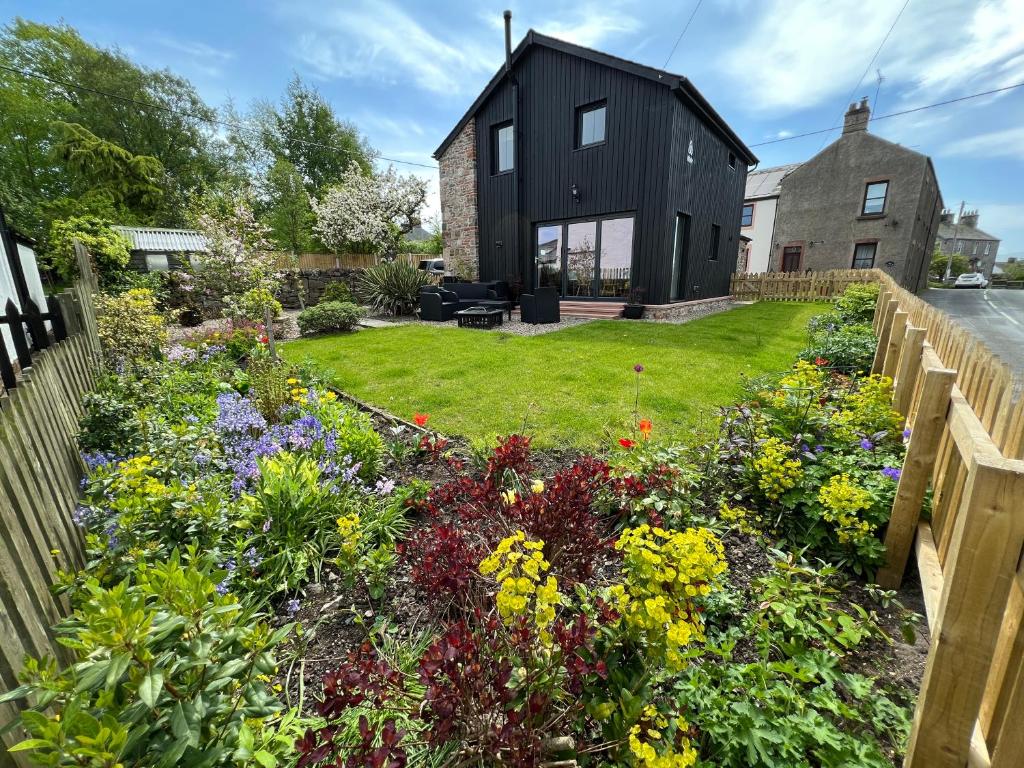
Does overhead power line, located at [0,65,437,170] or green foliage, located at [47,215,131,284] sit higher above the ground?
overhead power line, located at [0,65,437,170]

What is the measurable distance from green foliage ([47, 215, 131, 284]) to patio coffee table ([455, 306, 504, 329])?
8974 millimetres

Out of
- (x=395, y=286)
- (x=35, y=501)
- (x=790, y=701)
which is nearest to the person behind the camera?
(x=790, y=701)

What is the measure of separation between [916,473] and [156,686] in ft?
9.47

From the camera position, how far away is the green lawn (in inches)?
165

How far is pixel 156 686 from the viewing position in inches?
32.0

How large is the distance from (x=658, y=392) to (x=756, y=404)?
4.39 feet

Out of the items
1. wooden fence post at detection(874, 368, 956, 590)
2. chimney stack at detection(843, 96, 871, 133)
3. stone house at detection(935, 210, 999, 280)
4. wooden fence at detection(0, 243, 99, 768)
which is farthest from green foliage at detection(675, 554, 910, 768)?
stone house at detection(935, 210, 999, 280)

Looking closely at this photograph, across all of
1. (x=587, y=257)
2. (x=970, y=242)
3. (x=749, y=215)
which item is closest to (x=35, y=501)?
(x=587, y=257)

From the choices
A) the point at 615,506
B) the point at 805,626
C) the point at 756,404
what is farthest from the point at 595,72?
the point at 805,626

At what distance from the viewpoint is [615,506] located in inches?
101

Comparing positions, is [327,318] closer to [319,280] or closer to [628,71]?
[319,280]

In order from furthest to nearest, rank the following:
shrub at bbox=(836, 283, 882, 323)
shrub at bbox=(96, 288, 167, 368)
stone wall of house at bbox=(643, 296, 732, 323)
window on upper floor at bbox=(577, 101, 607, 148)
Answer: window on upper floor at bbox=(577, 101, 607, 148) → stone wall of house at bbox=(643, 296, 732, 323) → shrub at bbox=(836, 283, 882, 323) → shrub at bbox=(96, 288, 167, 368)

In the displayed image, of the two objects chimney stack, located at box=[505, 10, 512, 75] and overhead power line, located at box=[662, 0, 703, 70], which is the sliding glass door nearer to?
overhead power line, located at box=[662, 0, 703, 70]

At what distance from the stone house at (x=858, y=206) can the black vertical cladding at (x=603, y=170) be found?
49.9 feet
